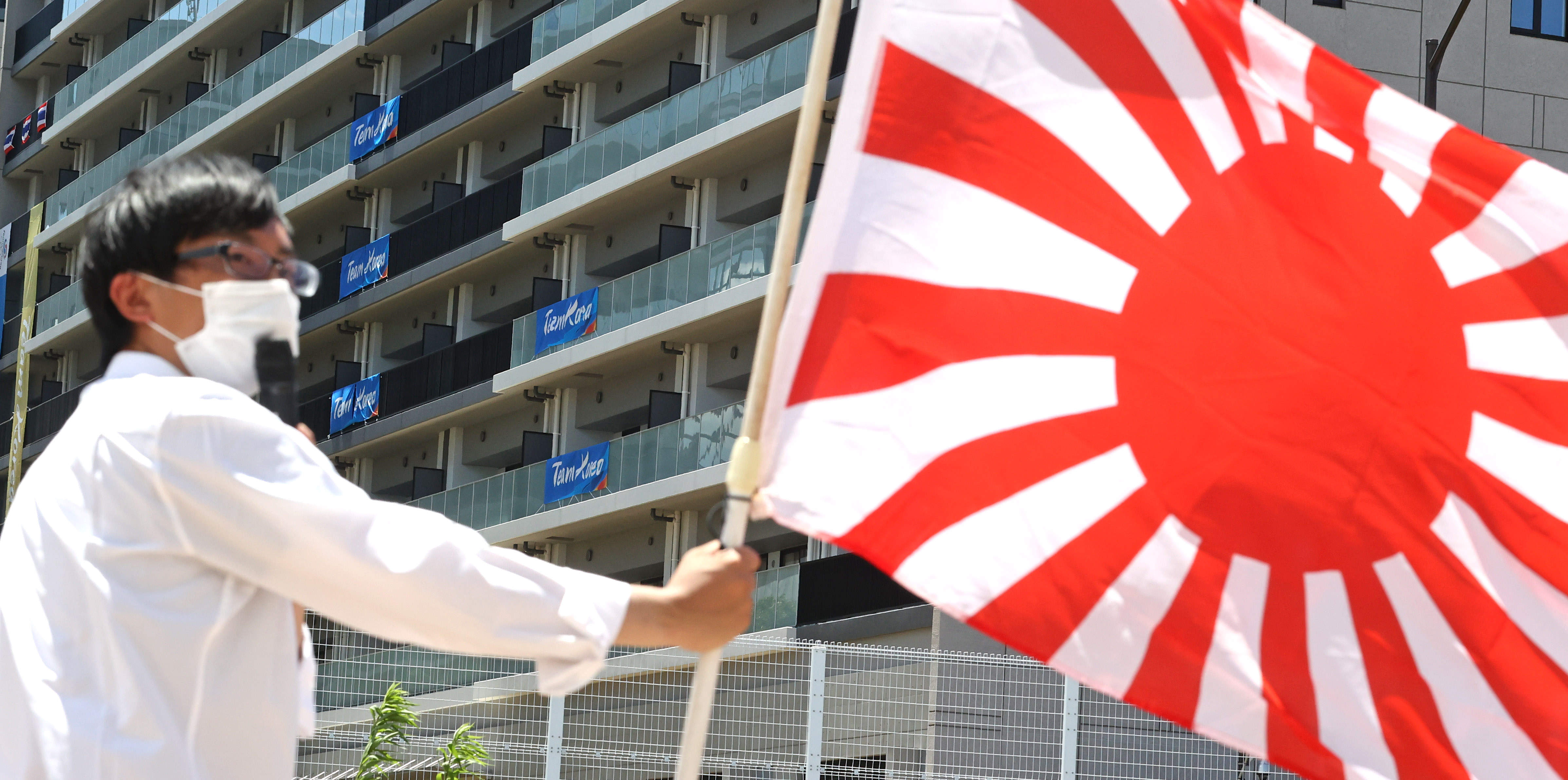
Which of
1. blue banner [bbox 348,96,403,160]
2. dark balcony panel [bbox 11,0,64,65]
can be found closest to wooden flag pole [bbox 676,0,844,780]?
blue banner [bbox 348,96,403,160]

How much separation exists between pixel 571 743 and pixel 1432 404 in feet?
→ 26.4

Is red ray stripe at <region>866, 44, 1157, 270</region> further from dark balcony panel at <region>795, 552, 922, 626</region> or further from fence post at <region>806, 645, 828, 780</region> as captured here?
dark balcony panel at <region>795, 552, 922, 626</region>

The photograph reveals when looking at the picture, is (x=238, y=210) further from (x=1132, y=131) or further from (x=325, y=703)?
(x=325, y=703)

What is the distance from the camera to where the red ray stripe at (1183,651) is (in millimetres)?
3564

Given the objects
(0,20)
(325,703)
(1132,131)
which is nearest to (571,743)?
(325,703)

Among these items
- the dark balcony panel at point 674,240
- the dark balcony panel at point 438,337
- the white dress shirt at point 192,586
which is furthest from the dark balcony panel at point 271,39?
the white dress shirt at point 192,586

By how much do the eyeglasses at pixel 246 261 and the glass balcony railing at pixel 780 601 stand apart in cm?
2039

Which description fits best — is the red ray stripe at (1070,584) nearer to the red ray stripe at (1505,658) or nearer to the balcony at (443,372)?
the red ray stripe at (1505,658)

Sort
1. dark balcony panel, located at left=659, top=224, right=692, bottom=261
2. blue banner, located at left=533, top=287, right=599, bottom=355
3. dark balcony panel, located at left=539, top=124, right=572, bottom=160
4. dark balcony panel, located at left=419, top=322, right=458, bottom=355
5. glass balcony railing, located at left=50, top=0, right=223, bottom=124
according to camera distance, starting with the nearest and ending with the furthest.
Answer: dark balcony panel, located at left=659, top=224, right=692, bottom=261, blue banner, located at left=533, top=287, right=599, bottom=355, dark balcony panel, located at left=539, top=124, right=572, bottom=160, dark balcony panel, located at left=419, top=322, right=458, bottom=355, glass balcony railing, located at left=50, top=0, right=223, bottom=124

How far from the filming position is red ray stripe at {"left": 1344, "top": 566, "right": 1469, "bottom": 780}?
3607 millimetres

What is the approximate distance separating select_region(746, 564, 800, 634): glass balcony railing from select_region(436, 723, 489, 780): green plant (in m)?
11.8

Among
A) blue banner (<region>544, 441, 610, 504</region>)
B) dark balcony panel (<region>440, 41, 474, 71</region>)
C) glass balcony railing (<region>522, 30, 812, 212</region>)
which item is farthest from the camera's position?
dark balcony panel (<region>440, 41, 474, 71</region>)

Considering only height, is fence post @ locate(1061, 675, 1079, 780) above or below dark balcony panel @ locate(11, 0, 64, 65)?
below

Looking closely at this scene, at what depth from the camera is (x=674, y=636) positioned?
2.59m
